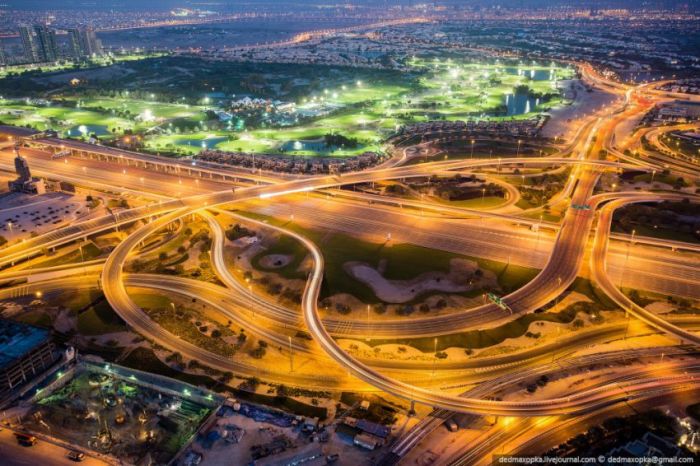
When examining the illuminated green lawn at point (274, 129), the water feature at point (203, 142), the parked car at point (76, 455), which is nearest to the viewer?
the parked car at point (76, 455)

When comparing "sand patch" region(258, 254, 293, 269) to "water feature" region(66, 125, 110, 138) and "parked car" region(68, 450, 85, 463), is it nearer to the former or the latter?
"parked car" region(68, 450, 85, 463)

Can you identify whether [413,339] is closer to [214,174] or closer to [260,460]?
[260,460]

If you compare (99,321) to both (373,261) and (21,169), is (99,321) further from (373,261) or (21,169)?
(21,169)

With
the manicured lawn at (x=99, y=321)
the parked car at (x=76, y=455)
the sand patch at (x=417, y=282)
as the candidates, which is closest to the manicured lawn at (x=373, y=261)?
the sand patch at (x=417, y=282)

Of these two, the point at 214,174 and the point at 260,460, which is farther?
the point at 214,174

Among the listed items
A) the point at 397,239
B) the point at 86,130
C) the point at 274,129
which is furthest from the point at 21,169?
the point at 274,129

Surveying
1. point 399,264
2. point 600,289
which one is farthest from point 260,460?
point 600,289

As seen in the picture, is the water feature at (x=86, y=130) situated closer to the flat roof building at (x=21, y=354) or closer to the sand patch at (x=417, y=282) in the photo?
the flat roof building at (x=21, y=354)
